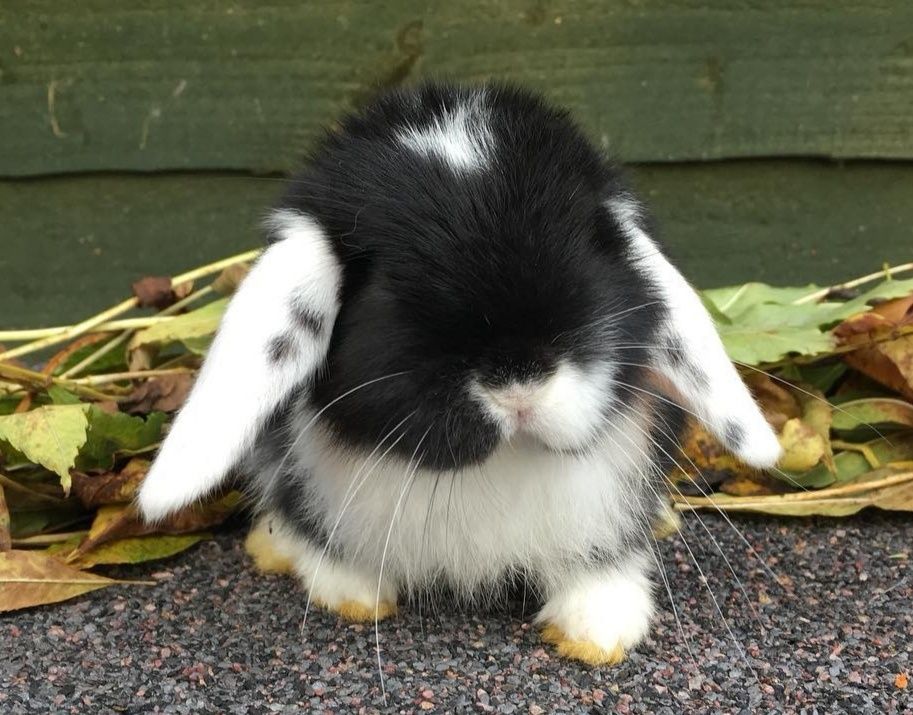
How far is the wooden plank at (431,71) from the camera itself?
3.13 meters

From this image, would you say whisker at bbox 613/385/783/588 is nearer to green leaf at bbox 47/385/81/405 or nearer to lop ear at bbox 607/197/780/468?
lop ear at bbox 607/197/780/468

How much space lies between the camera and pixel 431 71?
3154mm

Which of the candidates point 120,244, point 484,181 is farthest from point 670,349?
point 120,244

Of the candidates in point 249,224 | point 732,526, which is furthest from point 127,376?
point 732,526

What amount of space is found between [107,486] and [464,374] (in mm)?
1158

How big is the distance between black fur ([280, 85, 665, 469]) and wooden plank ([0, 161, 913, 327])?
1611mm

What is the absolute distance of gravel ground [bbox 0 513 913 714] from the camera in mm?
1689

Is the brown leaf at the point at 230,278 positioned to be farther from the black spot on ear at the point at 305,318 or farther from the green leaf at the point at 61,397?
the black spot on ear at the point at 305,318

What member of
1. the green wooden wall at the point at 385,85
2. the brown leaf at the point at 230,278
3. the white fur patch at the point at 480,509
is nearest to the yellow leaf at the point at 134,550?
the white fur patch at the point at 480,509

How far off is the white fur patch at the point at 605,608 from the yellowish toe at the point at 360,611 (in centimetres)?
29

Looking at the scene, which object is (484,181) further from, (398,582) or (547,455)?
(398,582)

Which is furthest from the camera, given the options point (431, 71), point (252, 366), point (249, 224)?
point (249, 224)

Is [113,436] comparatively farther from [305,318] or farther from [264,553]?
[305,318]

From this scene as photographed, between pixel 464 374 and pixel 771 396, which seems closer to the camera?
pixel 464 374
